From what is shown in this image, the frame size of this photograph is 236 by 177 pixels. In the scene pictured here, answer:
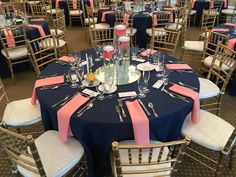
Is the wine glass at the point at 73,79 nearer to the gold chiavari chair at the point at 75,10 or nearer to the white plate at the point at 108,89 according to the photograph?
the white plate at the point at 108,89

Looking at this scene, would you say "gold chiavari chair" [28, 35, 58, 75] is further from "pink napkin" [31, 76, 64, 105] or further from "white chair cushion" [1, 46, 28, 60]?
"pink napkin" [31, 76, 64, 105]

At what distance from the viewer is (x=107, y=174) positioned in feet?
7.00

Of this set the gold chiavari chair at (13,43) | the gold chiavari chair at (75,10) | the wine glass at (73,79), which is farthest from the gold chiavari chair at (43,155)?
the gold chiavari chair at (75,10)

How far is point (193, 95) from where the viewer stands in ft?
6.20

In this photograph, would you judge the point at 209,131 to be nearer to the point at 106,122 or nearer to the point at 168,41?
the point at 106,122

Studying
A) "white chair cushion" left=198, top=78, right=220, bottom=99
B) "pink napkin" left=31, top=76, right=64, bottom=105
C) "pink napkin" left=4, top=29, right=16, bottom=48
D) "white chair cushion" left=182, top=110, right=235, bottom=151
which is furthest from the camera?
"pink napkin" left=4, top=29, right=16, bottom=48

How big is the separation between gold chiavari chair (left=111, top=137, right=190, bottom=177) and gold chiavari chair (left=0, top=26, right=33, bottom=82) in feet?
8.57

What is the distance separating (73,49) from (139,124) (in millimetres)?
3649

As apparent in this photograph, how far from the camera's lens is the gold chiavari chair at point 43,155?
4.67 ft

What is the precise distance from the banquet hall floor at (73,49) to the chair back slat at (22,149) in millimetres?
820

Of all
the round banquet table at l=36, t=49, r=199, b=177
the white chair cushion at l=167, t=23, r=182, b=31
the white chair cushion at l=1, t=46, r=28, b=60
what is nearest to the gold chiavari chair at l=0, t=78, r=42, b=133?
the round banquet table at l=36, t=49, r=199, b=177

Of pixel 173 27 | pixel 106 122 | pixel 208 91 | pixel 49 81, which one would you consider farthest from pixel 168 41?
pixel 106 122

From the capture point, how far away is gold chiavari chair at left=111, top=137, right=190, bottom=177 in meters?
1.24

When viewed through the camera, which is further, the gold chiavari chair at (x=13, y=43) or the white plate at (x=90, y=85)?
the gold chiavari chair at (x=13, y=43)
